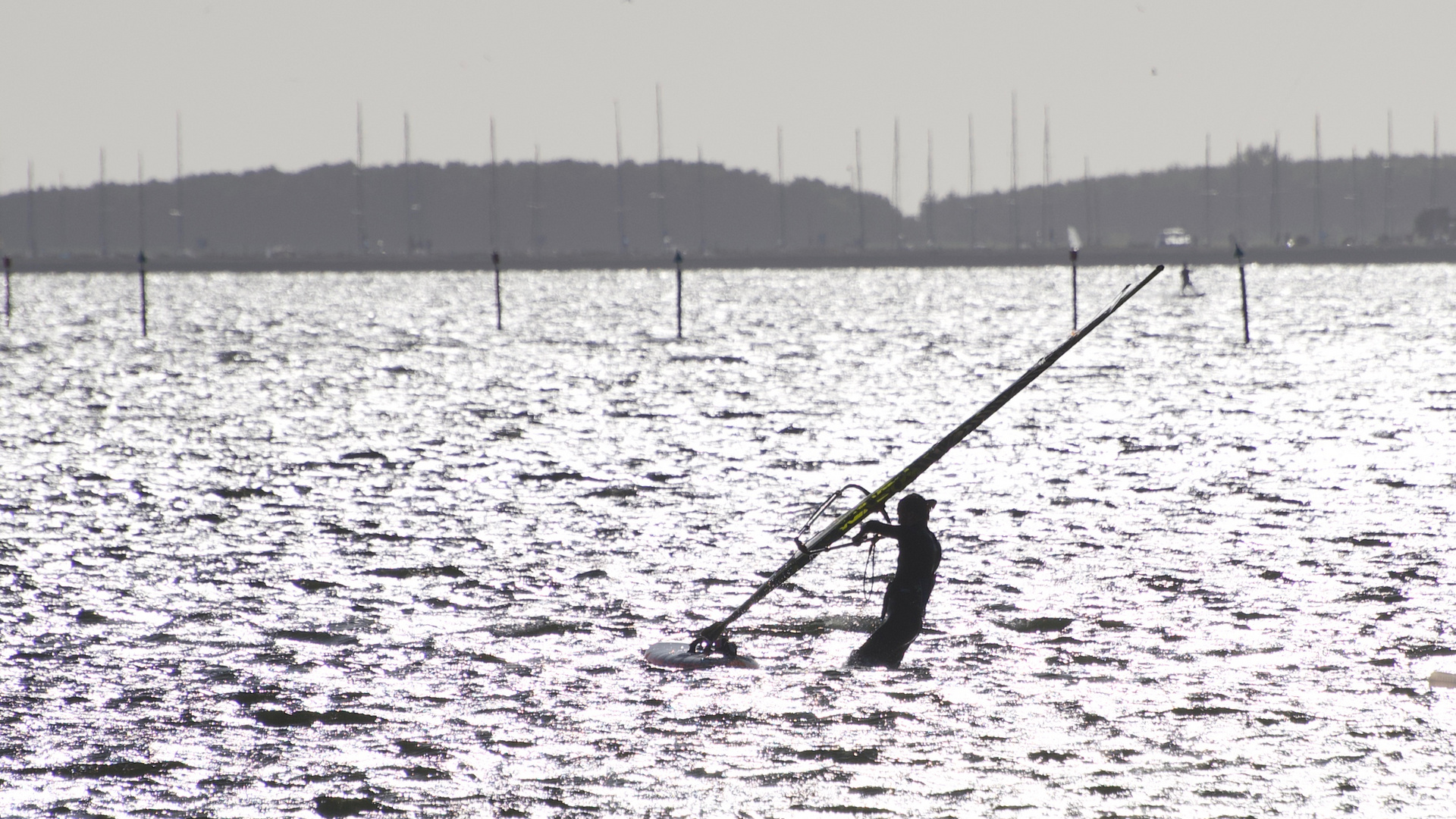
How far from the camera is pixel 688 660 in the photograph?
546 inches

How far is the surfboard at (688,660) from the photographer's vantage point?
546 inches

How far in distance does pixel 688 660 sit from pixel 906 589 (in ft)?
6.36

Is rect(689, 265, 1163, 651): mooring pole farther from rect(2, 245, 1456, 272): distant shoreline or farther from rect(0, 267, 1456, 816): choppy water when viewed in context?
rect(2, 245, 1456, 272): distant shoreline

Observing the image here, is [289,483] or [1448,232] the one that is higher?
[1448,232]

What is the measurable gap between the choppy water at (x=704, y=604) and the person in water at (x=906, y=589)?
0.25 m

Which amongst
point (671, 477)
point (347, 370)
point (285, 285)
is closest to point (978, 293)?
point (285, 285)

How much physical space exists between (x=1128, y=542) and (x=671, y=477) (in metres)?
8.58

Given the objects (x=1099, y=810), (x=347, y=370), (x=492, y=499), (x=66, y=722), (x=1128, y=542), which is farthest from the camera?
(x=347, y=370)

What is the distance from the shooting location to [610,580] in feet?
57.9

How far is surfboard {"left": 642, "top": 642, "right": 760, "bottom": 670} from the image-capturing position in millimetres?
13859

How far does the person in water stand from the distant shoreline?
475ft

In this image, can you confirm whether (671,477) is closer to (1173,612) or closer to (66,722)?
(1173,612)

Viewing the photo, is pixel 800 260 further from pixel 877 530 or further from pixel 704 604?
pixel 877 530

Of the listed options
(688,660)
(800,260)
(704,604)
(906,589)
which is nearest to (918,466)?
(906,589)
